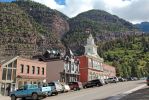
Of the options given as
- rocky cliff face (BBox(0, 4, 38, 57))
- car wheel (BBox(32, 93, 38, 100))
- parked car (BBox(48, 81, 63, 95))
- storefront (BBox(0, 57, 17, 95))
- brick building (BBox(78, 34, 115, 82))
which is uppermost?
rocky cliff face (BBox(0, 4, 38, 57))

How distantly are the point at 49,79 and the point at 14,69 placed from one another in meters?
19.6

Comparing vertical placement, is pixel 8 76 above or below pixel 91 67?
below

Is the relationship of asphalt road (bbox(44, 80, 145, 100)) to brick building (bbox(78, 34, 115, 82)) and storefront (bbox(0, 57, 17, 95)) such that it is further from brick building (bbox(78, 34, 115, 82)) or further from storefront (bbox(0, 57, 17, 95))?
brick building (bbox(78, 34, 115, 82))

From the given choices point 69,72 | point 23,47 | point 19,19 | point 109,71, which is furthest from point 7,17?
point 69,72

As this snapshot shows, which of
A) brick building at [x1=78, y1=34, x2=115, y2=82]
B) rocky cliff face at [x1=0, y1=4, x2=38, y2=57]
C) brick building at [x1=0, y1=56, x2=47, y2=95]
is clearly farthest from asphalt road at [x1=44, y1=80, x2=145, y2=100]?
rocky cliff face at [x1=0, y1=4, x2=38, y2=57]

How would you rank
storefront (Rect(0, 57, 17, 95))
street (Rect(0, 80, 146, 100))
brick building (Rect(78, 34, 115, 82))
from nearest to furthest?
street (Rect(0, 80, 146, 100)) → storefront (Rect(0, 57, 17, 95)) → brick building (Rect(78, 34, 115, 82))

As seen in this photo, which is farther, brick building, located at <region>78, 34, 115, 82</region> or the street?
brick building, located at <region>78, 34, 115, 82</region>

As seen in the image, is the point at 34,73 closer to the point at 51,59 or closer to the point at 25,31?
the point at 51,59

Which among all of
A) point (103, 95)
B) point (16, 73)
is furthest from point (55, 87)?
point (16, 73)

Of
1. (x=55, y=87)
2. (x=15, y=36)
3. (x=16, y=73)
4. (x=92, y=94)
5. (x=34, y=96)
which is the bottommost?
(x=34, y=96)

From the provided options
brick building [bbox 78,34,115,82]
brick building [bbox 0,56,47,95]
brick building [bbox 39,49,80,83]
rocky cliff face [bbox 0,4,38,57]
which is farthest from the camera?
rocky cliff face [bbox 0,4,38,57]

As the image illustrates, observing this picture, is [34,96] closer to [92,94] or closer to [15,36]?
[92,94]

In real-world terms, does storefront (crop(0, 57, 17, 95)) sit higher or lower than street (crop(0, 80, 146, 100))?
higher

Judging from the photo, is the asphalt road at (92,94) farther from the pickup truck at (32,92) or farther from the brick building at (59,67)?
→ the brick building at (59,67)
